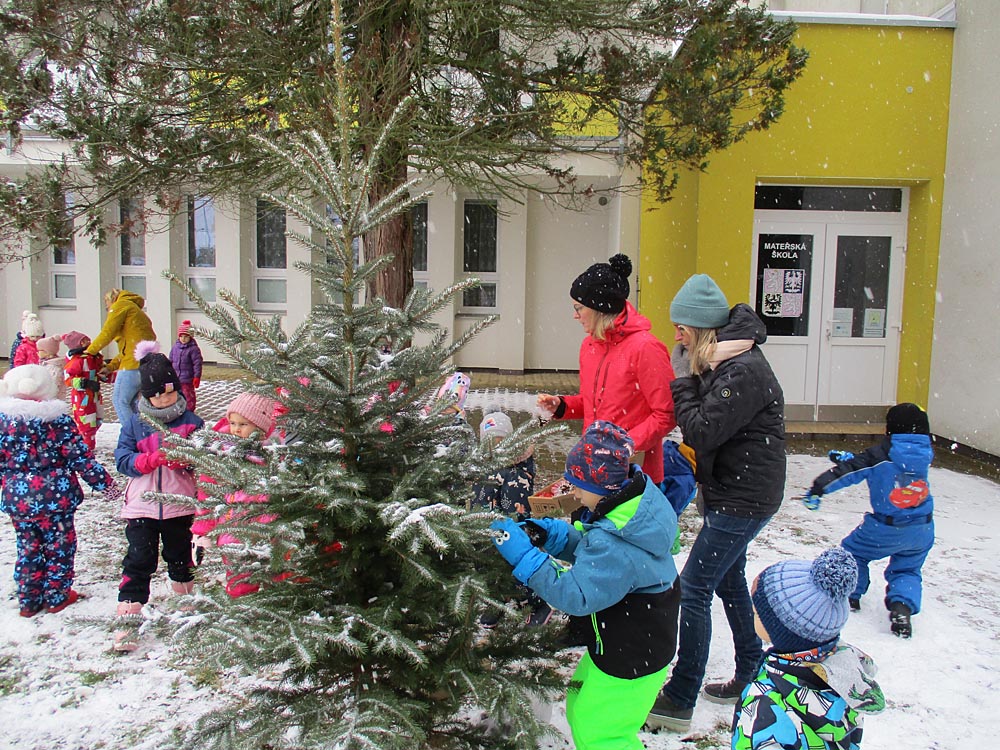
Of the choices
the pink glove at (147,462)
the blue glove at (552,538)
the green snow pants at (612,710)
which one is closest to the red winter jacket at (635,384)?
the blue glove at (552,538)

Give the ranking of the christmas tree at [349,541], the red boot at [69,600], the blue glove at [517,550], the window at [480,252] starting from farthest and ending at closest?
the window at [480,252] < the red boot at [69,600] < the blue glove at [517,550] < the christmas tree at [349,541]

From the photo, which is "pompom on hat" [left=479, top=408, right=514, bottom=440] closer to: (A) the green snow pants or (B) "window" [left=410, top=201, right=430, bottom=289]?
(A) the green snow pants

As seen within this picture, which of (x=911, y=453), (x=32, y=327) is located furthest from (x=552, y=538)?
(x=32, y=327)

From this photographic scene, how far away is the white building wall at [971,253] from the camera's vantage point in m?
8.31

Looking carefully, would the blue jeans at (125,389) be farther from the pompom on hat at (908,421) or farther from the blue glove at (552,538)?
the pompom on hat at (908,421)

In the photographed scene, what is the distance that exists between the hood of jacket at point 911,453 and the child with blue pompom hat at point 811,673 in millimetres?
2428

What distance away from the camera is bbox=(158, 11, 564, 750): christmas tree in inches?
86.1

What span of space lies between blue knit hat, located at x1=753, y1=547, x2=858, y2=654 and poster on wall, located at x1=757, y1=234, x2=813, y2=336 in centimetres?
809

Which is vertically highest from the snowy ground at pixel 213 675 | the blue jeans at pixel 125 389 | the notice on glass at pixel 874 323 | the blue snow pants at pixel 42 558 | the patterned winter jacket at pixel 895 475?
the notice on glass at pixel 874 323

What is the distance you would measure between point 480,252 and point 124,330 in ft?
26.2

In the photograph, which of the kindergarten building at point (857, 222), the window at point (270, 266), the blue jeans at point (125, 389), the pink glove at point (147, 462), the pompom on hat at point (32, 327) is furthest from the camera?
the window at point (270, 266)

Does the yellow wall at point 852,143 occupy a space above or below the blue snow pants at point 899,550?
above

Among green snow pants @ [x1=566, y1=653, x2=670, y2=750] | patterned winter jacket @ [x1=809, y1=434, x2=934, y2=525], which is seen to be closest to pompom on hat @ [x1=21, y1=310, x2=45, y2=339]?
green snow pants @ [x1=566, y1=653, x2=670, y2=750]

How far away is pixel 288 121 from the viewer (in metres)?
6.03
